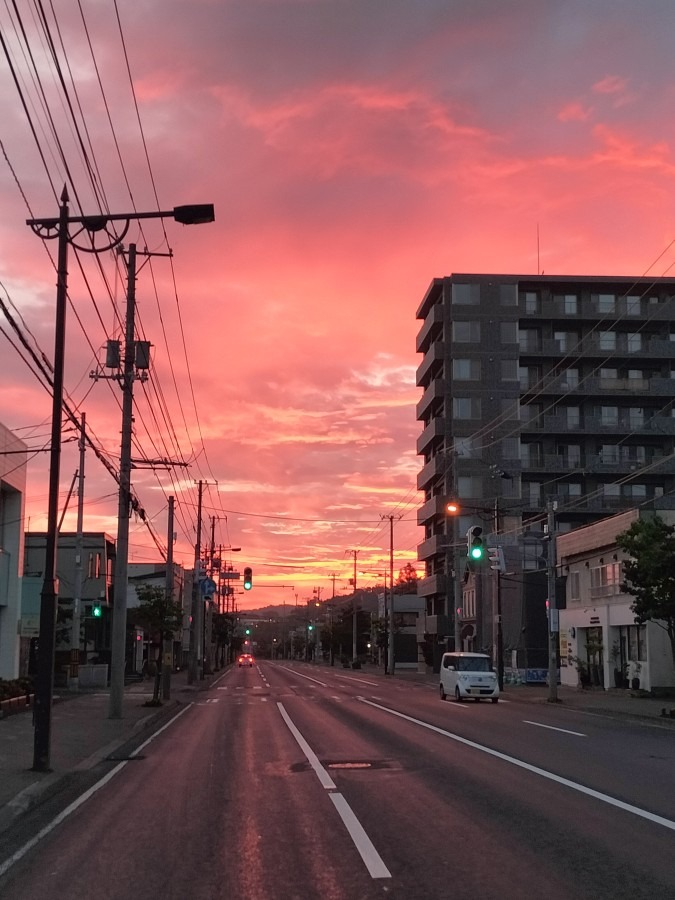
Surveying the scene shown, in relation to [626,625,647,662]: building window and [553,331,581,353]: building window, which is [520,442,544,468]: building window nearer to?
[553,331,581,353]: building window

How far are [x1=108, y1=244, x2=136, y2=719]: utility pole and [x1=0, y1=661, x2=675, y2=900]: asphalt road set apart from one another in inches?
245

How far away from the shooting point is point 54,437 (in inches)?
615

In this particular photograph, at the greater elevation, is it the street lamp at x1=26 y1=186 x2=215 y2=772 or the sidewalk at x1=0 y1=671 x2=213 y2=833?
the street lamp at x1=26 y1=186 x2=215 y2=772

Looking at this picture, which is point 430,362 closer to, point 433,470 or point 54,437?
point 433,470

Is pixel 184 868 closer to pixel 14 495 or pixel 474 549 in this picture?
pixel 474 549

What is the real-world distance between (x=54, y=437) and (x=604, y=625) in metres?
35.8

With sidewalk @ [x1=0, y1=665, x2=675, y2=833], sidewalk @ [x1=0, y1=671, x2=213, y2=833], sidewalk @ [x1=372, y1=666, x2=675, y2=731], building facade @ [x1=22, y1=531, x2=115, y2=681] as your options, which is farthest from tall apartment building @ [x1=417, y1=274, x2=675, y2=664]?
sidewalk @ [x1=0, y1=671, x2=213, y2=833]

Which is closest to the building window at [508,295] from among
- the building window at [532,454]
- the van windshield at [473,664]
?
the building window at [532,454]

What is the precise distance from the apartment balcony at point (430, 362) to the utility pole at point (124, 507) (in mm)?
57851

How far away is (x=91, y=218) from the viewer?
16094mm

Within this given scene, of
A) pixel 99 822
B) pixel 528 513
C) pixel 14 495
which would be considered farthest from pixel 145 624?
pixel 528 513

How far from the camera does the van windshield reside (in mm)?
37812

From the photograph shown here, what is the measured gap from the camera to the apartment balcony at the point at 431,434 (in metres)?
82.6

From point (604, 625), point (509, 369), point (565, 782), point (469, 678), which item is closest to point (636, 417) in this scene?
point (509, 369)
